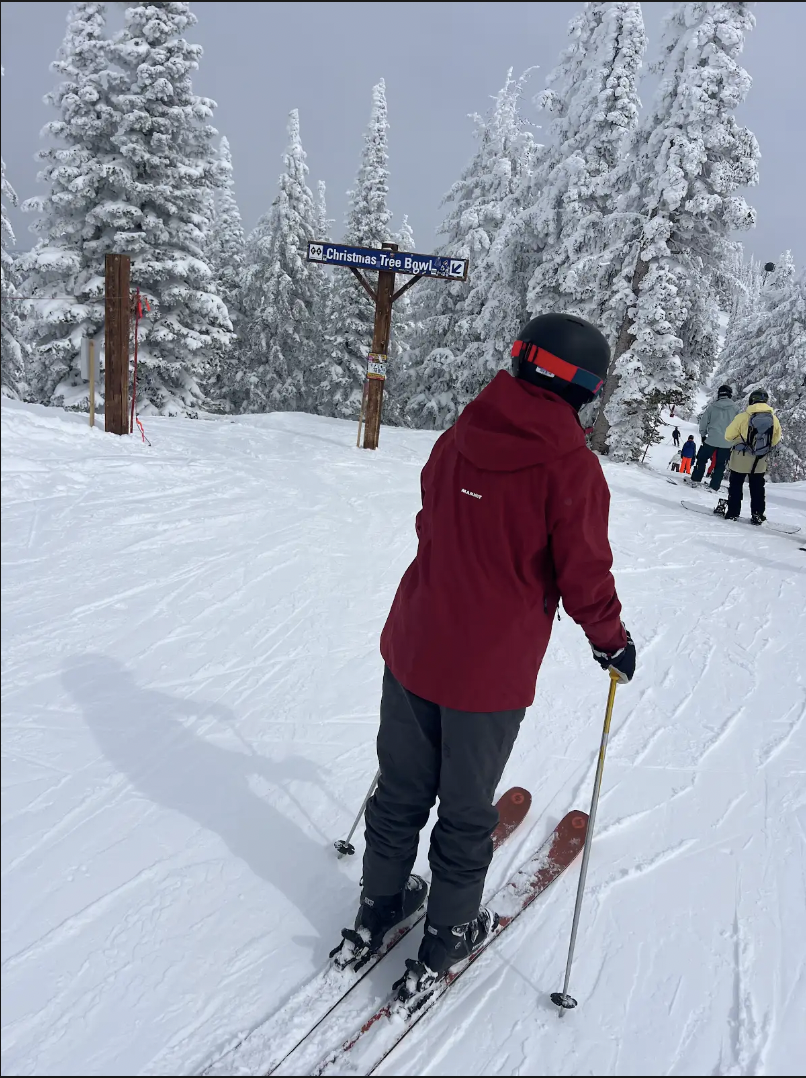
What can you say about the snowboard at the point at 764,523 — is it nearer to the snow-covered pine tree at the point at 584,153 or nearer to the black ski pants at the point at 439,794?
the snow-covered pine tree at the point at 584,153

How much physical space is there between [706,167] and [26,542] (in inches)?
628

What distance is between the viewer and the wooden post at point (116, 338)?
8.08 m

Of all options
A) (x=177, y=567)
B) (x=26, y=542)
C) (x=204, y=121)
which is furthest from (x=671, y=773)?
(x=204, y=121)

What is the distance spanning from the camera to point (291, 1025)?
211 cm

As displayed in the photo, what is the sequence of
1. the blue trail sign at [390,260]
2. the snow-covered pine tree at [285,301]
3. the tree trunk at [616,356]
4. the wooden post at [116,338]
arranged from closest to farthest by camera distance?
the wooden post at [116,338], the blue trail sign at [390,260], the tree trunk at [616,356], the snow-covered pine tree at [285,301]

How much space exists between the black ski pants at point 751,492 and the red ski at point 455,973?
332 inches

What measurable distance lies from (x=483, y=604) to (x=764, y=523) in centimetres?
1015

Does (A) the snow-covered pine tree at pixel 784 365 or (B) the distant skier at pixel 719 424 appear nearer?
(B) the distant skier at pixel 719 424

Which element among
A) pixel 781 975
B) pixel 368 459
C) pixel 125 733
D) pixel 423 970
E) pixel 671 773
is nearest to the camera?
pixel 423 970

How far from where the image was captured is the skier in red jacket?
1.90 metres

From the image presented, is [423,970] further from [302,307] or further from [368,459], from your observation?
[302,307]

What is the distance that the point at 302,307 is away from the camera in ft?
87.4

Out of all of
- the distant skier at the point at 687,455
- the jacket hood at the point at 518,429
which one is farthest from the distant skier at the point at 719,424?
the jacket hood at the point at 518,429

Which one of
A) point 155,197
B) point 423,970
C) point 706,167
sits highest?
point 706,167
